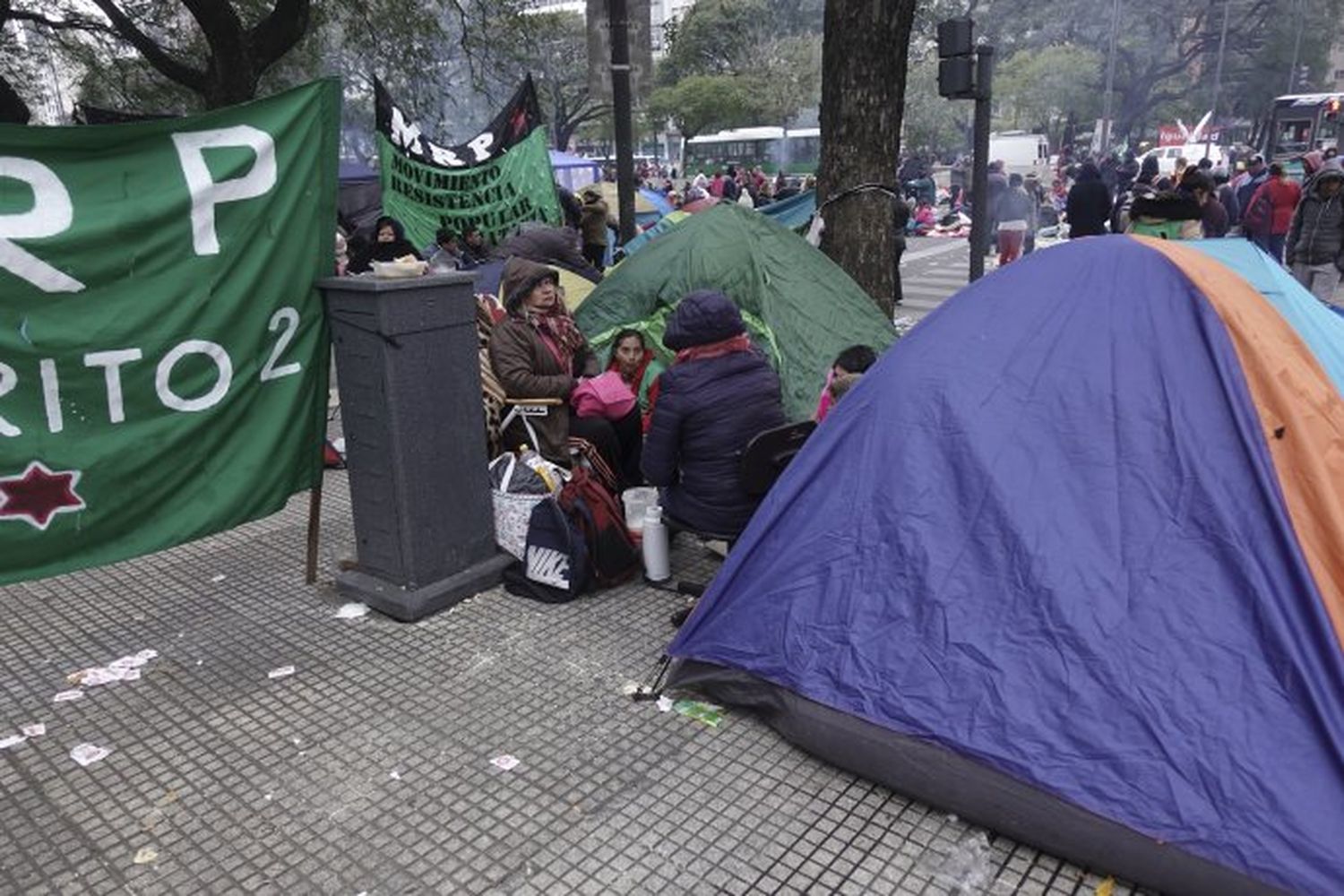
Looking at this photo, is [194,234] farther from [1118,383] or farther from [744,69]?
[744,69]

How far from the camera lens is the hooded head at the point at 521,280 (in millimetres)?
4957

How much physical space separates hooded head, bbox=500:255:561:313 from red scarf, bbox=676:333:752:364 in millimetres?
1023

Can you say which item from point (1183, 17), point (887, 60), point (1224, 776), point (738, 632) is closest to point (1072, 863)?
point (1224, 776)

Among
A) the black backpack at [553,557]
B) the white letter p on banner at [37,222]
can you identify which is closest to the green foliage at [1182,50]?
the black backpack at [553,557]

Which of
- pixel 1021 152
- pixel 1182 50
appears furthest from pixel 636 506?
pixel 1182 50

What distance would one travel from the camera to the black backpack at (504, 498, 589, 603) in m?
4.45

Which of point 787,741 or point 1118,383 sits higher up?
point 1118,383

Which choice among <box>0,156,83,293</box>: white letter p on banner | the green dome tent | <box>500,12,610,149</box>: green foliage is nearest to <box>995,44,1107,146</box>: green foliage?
<box>500,12,610,149</box>: green foliage

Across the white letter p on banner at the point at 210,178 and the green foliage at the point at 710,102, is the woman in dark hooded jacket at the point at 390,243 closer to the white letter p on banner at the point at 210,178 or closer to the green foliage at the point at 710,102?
the white letter p on banner at the point at 210,178

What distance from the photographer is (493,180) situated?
27.5 ft

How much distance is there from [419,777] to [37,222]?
7.39 ft

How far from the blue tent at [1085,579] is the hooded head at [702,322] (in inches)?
35.1

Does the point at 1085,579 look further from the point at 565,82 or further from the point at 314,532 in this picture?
the point at 565,82

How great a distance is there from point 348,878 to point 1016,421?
2.43m
